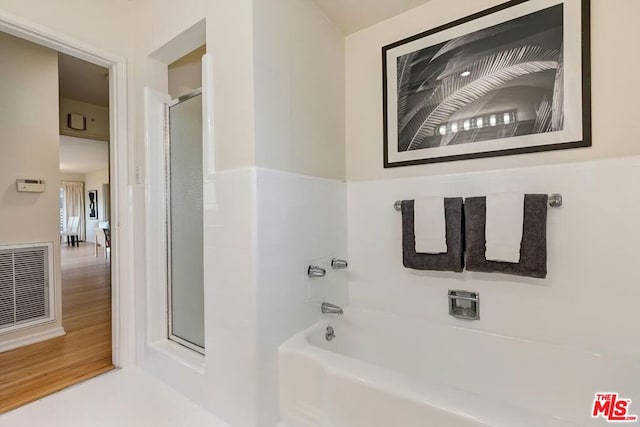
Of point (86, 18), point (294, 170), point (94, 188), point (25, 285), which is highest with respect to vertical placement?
point (86, 18)

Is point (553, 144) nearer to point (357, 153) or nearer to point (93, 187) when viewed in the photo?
point (357, 153)

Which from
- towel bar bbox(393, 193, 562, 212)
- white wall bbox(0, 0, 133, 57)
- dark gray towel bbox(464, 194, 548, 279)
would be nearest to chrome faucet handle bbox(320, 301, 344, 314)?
dark gray towel bbox(464, 194, 548, 279)

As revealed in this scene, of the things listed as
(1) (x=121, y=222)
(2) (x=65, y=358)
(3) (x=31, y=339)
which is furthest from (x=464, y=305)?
(3) (x=31, y=339)

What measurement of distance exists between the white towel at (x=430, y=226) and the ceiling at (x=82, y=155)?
16.9ft

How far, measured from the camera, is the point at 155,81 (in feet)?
6.12

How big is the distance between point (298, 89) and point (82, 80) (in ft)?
10.2

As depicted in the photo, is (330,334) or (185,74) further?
(185,74)

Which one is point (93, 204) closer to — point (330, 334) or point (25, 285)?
point (25, 285)

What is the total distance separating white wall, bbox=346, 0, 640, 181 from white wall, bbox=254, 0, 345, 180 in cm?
11

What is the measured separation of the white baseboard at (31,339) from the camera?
2.21 meters

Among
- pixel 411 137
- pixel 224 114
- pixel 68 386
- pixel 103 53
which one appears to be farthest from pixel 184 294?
pixel 411 137

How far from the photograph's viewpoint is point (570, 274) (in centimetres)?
133

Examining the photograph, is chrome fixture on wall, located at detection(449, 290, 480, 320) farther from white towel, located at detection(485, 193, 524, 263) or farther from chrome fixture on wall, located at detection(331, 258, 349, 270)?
chrome fixture on wall, located at detection(331, 258, 349, 270)

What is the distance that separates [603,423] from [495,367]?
425mm
